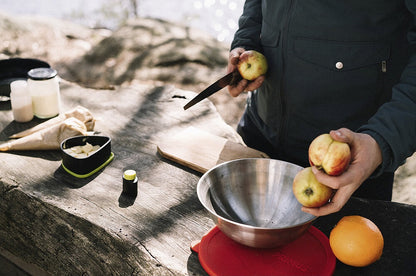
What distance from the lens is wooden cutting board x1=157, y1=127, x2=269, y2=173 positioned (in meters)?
2.04

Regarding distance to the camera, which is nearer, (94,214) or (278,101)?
(94,214)

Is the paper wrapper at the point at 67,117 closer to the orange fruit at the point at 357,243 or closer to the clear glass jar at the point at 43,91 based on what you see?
the clear glass jar at the point at 43,91

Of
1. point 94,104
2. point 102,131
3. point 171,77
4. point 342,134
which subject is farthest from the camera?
point 171,77

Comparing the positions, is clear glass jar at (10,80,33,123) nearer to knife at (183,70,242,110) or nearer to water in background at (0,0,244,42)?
knife at (183,70,242,110)

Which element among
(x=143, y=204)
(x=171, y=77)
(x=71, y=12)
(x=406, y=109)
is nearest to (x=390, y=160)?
(x=406, y=109)

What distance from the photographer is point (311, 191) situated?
1.33 m

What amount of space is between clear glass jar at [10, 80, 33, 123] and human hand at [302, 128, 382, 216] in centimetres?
169

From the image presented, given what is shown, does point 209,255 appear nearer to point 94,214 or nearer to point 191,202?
point 191,202

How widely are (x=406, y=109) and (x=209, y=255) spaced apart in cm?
83

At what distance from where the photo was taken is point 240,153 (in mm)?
2107

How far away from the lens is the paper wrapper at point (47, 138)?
2.13m

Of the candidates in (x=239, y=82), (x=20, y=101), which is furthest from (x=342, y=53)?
(x=20, y=101)

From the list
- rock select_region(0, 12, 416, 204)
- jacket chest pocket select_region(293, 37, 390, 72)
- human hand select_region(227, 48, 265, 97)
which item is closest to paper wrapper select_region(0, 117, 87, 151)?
human hand select_region(227, 48, 265, 97)

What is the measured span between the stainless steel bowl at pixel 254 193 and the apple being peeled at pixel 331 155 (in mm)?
247
